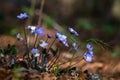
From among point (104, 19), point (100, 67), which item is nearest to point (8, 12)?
point (104, 19)

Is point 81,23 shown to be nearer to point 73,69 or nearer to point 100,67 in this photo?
point 100,67

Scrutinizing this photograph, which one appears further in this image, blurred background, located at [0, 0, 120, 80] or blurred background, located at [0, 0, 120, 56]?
blurred background, located at [0, 0, 120, 56]

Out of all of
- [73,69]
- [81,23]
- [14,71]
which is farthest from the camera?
[81,23]

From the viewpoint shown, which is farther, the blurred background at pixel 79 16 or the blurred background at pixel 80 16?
the blurred background at pixel 80 16

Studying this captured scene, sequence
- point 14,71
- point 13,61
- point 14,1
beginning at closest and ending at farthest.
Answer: point 14,71
point 13,61
point 14,1

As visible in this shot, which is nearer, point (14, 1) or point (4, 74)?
point (4, 74)

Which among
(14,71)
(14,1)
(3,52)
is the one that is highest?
(14,1)

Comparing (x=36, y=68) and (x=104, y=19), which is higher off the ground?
(x=104, y=19)
